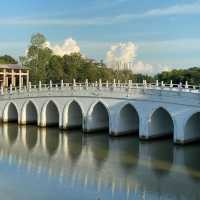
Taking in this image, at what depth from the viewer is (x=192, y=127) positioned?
104 ft

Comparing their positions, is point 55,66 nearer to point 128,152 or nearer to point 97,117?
point 97,117

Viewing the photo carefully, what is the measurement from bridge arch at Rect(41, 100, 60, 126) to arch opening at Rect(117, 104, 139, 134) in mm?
7960

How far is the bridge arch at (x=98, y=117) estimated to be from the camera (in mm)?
37406

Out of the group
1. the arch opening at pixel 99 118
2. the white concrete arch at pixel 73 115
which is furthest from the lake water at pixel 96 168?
the white concrete arch at pixel 73 115

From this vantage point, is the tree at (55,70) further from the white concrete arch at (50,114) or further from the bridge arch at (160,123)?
the bridge arch at (160,123)

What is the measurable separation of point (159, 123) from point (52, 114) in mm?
13112

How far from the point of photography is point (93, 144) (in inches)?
1294

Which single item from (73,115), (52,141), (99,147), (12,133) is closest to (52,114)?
(73,115)

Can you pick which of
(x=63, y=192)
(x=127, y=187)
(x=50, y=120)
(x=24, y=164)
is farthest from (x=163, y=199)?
(x=50, y=120)

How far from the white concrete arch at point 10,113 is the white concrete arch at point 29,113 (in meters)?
1.88

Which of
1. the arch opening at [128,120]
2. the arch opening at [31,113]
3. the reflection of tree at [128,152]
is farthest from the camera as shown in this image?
the arch opening at [31,113]

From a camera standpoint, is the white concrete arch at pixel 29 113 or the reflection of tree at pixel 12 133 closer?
the reflection of tree at pixel 12 133

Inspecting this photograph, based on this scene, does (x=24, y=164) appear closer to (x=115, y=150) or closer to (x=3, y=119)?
(x=115, y=150)

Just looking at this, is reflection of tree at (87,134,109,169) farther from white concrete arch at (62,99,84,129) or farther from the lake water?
white concrete arch at (62,99,84,129)
